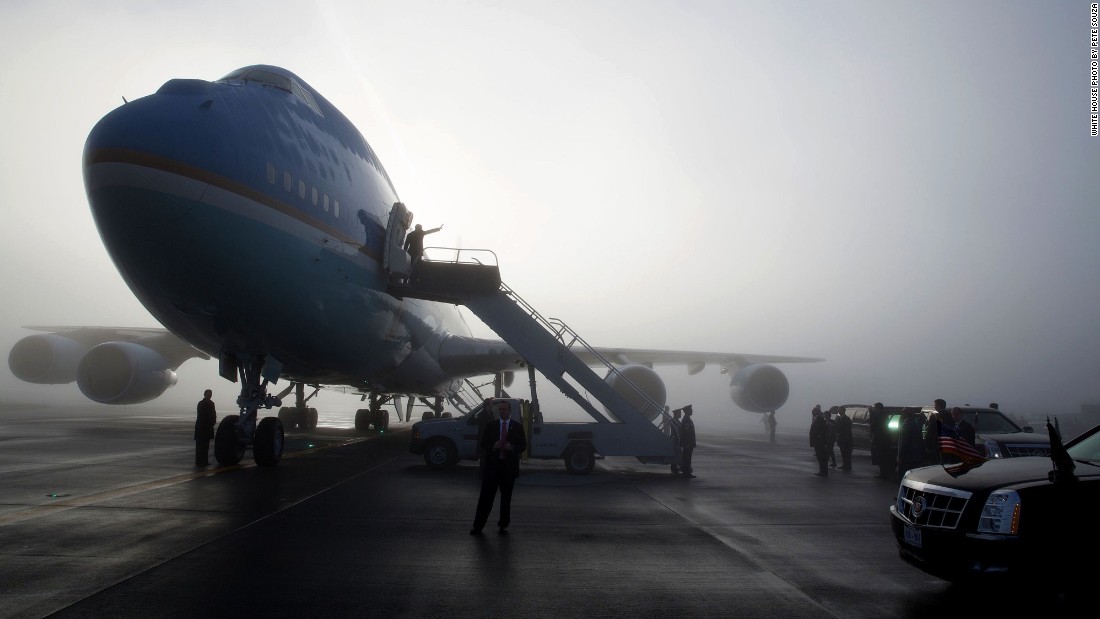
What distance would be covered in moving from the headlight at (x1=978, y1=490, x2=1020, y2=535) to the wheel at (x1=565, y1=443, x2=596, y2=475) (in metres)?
9.78

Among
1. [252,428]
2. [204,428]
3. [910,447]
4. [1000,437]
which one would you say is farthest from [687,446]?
[204,428]

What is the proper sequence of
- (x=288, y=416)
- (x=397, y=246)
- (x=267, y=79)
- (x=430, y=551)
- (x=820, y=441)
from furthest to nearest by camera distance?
(x=288, y=416), (x=820, y=441), (x=397, y=246), (x=267, y=79), (x=430, y=551)

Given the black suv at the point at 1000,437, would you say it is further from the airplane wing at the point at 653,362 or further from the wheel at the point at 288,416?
the wheel at the point at 288,416

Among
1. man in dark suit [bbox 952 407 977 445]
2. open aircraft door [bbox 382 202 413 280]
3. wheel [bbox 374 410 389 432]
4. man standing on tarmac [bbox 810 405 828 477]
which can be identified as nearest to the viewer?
man in dark suit [bbox 952 407 977 445]

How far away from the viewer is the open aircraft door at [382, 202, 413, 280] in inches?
550

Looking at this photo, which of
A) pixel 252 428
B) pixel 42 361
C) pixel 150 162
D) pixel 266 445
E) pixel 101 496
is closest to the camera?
pixel 101 496

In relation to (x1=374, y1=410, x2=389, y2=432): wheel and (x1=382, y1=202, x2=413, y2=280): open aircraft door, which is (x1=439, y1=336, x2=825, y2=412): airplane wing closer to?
(x1=382, y1=202, x2=413, y2=280): open aircraft door

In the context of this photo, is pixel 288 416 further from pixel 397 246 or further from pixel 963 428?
pixel 963 428

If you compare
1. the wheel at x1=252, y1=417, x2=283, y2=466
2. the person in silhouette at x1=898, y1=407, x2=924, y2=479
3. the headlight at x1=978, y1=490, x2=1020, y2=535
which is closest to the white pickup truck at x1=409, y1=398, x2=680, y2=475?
the wheel at x1=252, y1=417, x2=283, y2=466

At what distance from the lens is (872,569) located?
596cm

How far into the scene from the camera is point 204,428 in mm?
13344

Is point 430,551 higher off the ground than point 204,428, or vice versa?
point 204,428

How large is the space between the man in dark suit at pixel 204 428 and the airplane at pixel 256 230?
1.62 ft

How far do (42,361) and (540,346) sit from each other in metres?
18.5
